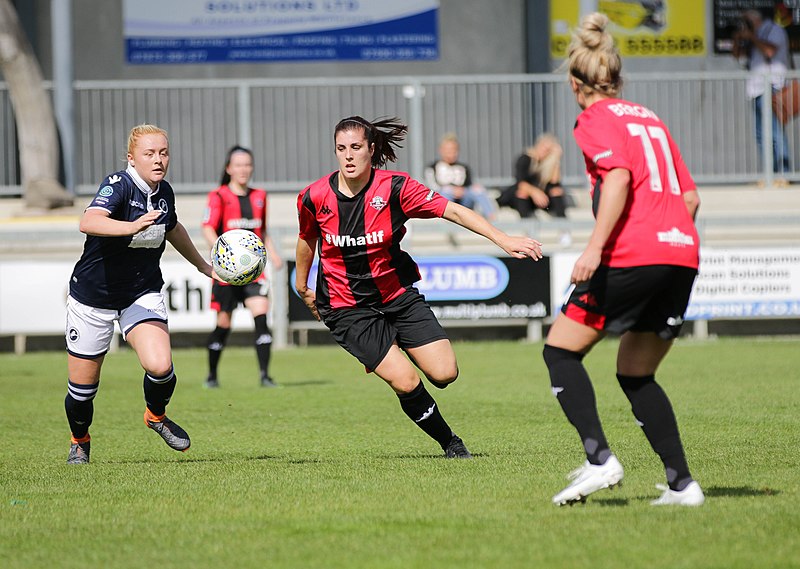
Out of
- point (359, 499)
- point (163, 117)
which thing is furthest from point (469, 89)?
point (359, 499)

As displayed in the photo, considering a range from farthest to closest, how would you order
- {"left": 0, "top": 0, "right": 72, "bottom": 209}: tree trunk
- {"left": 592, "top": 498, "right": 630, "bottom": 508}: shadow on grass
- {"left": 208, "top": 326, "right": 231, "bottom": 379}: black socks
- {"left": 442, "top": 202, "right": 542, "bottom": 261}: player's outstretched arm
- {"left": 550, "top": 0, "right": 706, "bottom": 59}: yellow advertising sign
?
{"left": 550, "top": 0, "right": 706, "bottom": 59}: yellow advertising sign → {"left": 0, "top": 0, "right": 72, "bottom": 209}: tree trunk → {"left": 208, "top": 326, "right": 231, "bottom": 379}: black socks → {"left": 442, "top": 202, "right": 542, "bottom": 261}: player's outstretched arm → {"left": 592, "top": 498, "right": 630, "bottom": 508}: shadow on grass

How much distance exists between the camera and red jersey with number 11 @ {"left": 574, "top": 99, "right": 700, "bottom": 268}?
5.35 meters

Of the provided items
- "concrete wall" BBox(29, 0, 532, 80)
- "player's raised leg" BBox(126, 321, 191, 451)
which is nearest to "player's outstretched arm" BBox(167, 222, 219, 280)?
"player's raised leg" BBox(126, 321, 191, 451)

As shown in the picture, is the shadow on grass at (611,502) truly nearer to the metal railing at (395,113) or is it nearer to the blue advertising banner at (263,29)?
the metal railing at (395,113)

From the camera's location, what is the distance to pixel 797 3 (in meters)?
22.9

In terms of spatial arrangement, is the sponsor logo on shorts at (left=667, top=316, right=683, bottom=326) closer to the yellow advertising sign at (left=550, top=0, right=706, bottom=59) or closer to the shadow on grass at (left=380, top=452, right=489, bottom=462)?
the shadow on grass at (left=380, top=452, right=489, bottom=462)

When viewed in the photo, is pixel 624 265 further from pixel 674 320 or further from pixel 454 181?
pixel 454 181

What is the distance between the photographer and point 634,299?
17.6 feet

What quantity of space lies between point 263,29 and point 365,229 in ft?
51.8

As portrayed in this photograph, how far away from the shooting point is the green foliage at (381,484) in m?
4.90

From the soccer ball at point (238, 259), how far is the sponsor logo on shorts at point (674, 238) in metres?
3.04

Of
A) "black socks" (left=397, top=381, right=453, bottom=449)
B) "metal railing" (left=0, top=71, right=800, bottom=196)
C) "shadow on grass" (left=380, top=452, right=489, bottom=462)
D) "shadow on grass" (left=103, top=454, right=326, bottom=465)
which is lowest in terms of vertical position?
"shadow on grass" (left=103, top=454, right=326, bottom=465)

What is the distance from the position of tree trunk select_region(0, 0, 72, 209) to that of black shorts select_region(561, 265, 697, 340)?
15.2m

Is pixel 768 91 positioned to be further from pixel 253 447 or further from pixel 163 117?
pixel 253 447
